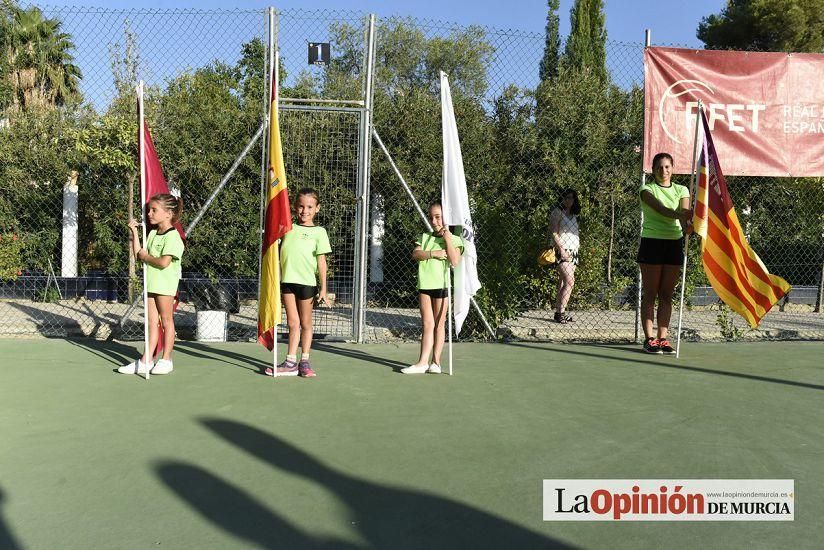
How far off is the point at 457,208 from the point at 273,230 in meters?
1.50

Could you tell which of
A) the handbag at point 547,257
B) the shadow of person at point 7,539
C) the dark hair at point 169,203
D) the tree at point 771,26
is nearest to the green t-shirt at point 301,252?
the dark hair at point 169,203

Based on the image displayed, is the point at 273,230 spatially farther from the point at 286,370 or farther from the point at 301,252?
the point at 286,370

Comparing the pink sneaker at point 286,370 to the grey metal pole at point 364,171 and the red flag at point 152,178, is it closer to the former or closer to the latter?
the red flag at point 152,178

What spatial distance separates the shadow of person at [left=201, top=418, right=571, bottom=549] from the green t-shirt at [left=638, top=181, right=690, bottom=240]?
4.28 m

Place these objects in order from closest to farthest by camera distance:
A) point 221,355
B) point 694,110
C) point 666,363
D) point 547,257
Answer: point 666,363 → point 221,355 → point 694,110 → point 547,257

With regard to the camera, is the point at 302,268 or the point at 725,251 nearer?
the point at 302,268

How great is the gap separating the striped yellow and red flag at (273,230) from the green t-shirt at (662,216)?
3.30 metres

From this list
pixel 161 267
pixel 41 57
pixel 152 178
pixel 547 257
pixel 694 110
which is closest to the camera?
pixel 161 267

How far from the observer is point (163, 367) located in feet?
18.0

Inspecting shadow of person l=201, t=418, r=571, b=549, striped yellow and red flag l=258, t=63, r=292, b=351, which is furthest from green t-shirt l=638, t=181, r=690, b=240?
shadow of person l=201, t=418, r=571, b=549

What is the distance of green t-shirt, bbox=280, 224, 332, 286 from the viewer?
5.59 m

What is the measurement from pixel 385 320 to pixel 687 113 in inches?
166

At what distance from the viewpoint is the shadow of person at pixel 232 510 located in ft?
8.18

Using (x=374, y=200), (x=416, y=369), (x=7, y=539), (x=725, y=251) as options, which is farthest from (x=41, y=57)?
(x=7, y=539)
